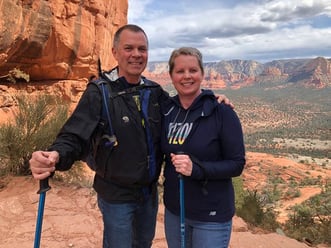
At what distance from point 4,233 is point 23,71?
9.54 meters

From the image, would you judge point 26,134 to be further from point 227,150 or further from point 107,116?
point 227,150

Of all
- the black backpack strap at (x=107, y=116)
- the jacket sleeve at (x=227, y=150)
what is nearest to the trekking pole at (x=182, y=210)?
the jacket sleeve at (x=227, y=150)

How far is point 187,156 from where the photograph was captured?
78.8 inches

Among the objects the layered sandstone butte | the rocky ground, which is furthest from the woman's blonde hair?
the layered sandstone butte

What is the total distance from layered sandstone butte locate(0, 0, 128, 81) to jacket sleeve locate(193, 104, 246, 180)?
31.3 ft

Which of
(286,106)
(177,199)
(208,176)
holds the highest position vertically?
(208,176)

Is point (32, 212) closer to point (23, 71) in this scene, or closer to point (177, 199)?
point (177, 199)

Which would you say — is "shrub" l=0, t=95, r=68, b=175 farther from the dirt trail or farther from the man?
the man

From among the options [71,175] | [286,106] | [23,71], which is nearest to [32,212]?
[71,175]

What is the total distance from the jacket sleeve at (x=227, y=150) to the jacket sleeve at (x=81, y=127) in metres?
0.67

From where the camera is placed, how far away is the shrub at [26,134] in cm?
622

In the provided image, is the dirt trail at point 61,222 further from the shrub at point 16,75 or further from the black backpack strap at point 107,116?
the shrub at point 16,75

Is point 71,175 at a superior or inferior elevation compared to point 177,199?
inferior

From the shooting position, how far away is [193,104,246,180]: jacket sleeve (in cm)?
203
